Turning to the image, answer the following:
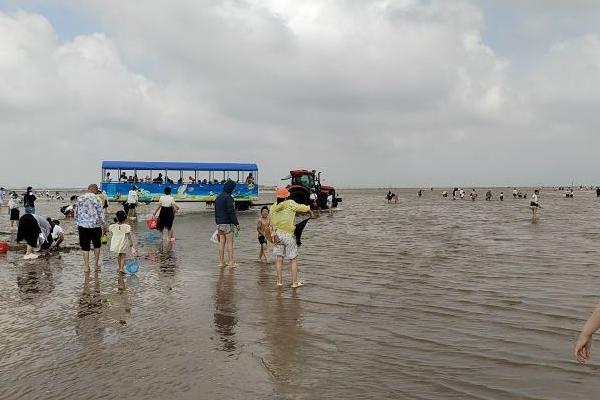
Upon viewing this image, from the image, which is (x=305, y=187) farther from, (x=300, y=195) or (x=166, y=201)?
(x=166, y=201)

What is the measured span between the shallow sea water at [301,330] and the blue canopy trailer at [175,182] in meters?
17.5

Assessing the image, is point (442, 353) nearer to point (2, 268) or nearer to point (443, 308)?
point (443, 308)

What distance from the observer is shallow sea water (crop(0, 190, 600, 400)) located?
13.4 ft

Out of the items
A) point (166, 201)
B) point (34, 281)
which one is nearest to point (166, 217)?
point (166, 201)

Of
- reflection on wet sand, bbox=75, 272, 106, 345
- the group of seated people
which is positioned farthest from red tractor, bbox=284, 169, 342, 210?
reflection on wet sand, bbox=75, 272, 106, 345

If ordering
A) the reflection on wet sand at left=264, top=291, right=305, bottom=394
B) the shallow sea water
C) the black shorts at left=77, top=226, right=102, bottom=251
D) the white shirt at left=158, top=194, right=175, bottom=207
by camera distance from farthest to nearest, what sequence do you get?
the white shirt at left=158, top=194, right=175, bottom=207 < the black shorts at left=77, top=226, right=102, bottom=251 < the reflection on wet sand at left=264, top=291, right=305, bottom=394 < the shallow sea water

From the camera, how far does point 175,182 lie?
2936 centimetres

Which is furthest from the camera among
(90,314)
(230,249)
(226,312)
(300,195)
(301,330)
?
(300,195)

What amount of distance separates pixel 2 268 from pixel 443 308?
8761 millimetres

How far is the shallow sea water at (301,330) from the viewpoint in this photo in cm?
407

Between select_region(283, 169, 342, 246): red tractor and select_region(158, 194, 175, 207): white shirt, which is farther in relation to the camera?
select_region(283, 169, 342, 246): red tractor

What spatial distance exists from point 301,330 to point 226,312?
1.30m

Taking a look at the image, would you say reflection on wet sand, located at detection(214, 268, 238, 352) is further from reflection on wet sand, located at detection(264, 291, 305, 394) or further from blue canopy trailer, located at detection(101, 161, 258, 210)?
blue canopy trailer, located at detection(101, 161, 258, 210)

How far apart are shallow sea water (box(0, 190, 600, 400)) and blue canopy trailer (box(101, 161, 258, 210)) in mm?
17498
